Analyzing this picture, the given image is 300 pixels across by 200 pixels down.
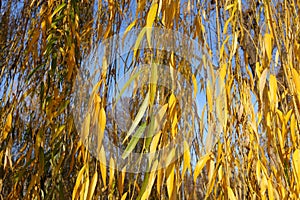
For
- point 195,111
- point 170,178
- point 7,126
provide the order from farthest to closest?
point 7,126 → point 195,111 → point 170,178

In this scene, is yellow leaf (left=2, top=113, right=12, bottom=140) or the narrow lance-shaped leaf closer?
the narrow lance-shaped leaf

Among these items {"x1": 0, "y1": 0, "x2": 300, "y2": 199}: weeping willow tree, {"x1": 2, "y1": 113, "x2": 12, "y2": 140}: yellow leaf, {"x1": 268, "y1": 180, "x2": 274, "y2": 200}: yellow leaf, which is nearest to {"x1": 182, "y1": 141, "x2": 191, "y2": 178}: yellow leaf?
{"x1": 0, "y1": 0, "x2": 300, "y2": 199}: weeping willow tree

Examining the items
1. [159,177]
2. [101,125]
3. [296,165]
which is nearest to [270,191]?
[296,165]

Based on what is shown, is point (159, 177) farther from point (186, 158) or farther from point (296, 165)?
point (296, 165)

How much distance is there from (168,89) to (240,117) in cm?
13

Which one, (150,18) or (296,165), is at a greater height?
(150,18)

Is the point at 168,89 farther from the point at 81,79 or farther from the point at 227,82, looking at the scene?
the point at 81,79

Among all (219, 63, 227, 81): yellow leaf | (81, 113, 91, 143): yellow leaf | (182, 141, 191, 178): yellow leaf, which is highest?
(219, 63, 227, 81): yellow leaf

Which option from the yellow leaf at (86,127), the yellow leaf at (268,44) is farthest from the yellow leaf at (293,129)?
the yellow leaf at (86,127)

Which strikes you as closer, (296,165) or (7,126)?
(296,165)

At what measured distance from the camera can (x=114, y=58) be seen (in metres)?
0.83

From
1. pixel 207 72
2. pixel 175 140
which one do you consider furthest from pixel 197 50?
pixel 175 140

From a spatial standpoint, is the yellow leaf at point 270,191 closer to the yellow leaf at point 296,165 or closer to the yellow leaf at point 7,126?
the yellow leaf at point 296,165

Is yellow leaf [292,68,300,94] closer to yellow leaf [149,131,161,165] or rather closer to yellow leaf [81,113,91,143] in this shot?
yellow leaf [149,131,161,165]
